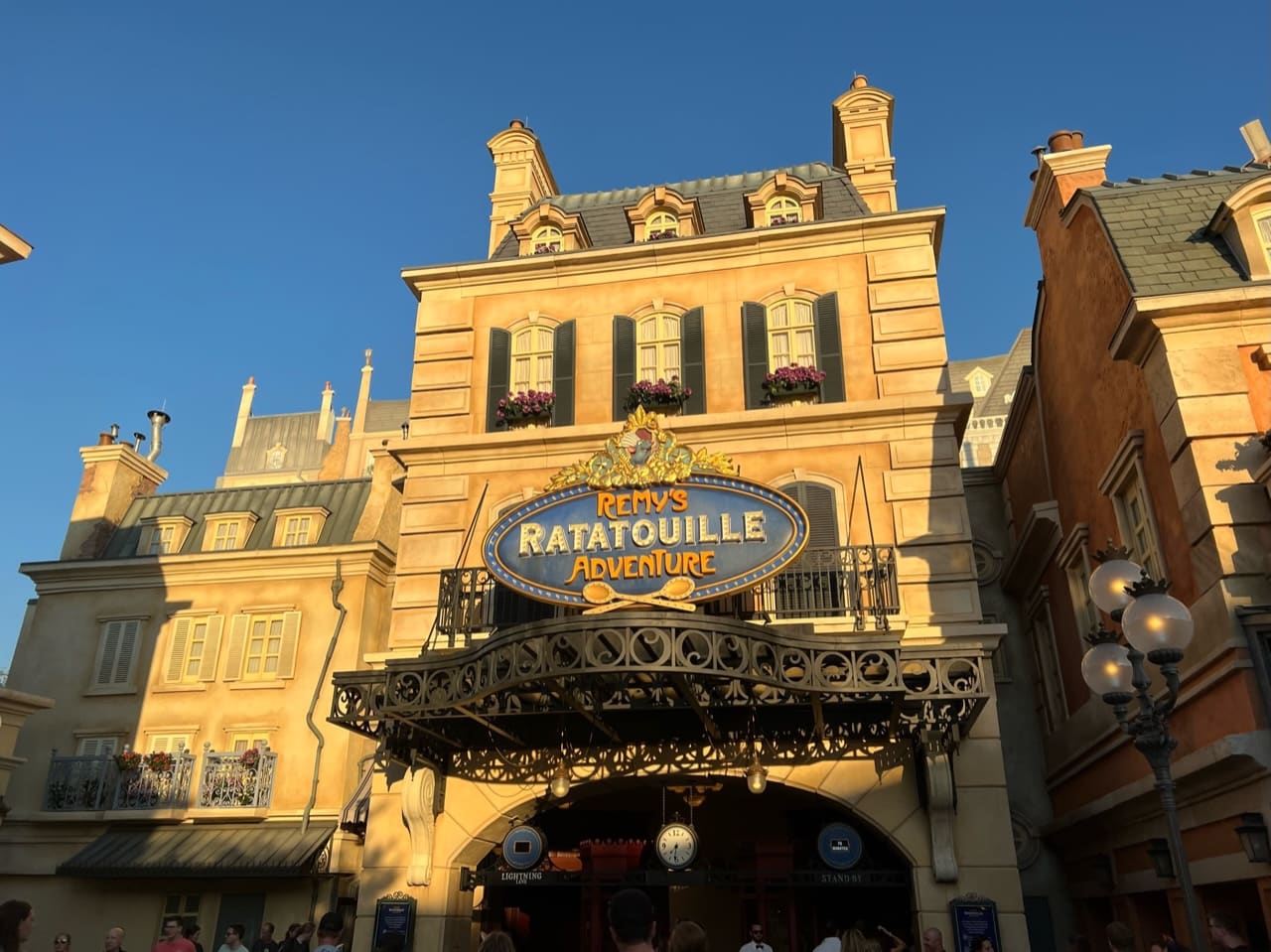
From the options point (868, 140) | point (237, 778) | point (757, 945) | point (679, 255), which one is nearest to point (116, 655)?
point (237, 778)

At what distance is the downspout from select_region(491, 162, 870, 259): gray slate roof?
27.4 ft

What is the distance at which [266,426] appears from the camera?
77.4 m

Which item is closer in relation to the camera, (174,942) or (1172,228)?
(174,942)

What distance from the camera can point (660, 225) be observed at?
18625 mm

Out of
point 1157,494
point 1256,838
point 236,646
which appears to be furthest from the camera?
point 236,646

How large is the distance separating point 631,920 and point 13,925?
3.84 metres

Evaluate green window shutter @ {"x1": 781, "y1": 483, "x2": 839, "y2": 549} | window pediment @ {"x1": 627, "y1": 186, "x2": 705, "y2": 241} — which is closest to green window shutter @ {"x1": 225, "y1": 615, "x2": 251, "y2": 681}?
window pediment @ {"x1": 627, "y1": 186, "x2": 705, "y2": 241}

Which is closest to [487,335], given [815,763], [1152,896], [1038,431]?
[815,763]

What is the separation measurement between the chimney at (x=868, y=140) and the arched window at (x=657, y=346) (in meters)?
4.96

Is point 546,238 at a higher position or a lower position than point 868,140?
lower

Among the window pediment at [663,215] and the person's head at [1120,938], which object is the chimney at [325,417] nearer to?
the window pediment at [663,215]

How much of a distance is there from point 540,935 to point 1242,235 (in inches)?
664

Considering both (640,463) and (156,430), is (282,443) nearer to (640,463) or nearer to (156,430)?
(156,430)

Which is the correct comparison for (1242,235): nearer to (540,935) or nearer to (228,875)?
(540,935)
